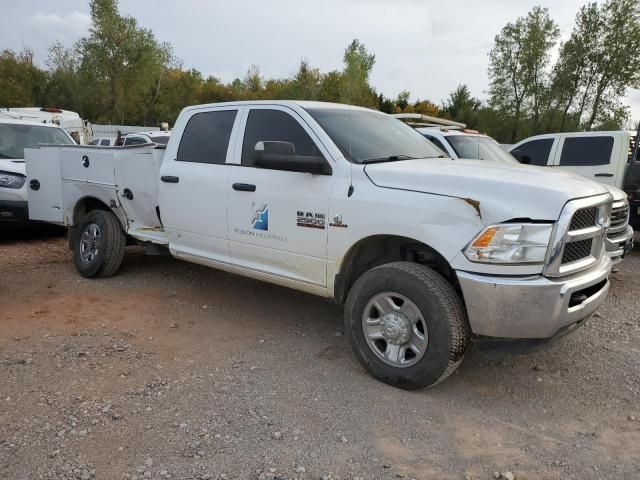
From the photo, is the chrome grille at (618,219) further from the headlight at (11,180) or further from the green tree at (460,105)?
the green tree at (460,105)

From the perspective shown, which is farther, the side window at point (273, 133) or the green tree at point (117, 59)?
the green tree at point (117, 59)

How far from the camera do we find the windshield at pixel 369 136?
3908mm

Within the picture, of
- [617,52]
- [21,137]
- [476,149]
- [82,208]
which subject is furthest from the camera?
[617,52]

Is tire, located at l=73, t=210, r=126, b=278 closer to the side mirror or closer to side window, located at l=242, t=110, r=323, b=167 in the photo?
side window, located at l=242, t=110, r=323, b=167

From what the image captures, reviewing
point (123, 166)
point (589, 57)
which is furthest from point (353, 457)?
point (589, 57)

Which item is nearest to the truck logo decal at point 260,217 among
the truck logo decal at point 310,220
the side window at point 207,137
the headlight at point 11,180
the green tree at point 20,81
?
the truck logo decal at point 310,220

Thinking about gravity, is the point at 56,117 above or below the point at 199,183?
above

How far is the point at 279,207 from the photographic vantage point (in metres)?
4.03

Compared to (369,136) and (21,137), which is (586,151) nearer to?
(369,136)

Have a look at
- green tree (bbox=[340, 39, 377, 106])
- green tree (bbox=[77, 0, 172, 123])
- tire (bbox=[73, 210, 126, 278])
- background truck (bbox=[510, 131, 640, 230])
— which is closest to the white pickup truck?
tire (bbox=[73, 210, 126, 278])

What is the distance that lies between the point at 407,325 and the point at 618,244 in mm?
3622

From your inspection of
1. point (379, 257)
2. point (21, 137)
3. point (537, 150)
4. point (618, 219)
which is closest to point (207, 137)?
point (379, 257)

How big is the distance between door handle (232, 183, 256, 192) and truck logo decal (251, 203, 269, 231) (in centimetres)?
13

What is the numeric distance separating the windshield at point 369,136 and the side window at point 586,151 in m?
5.28
